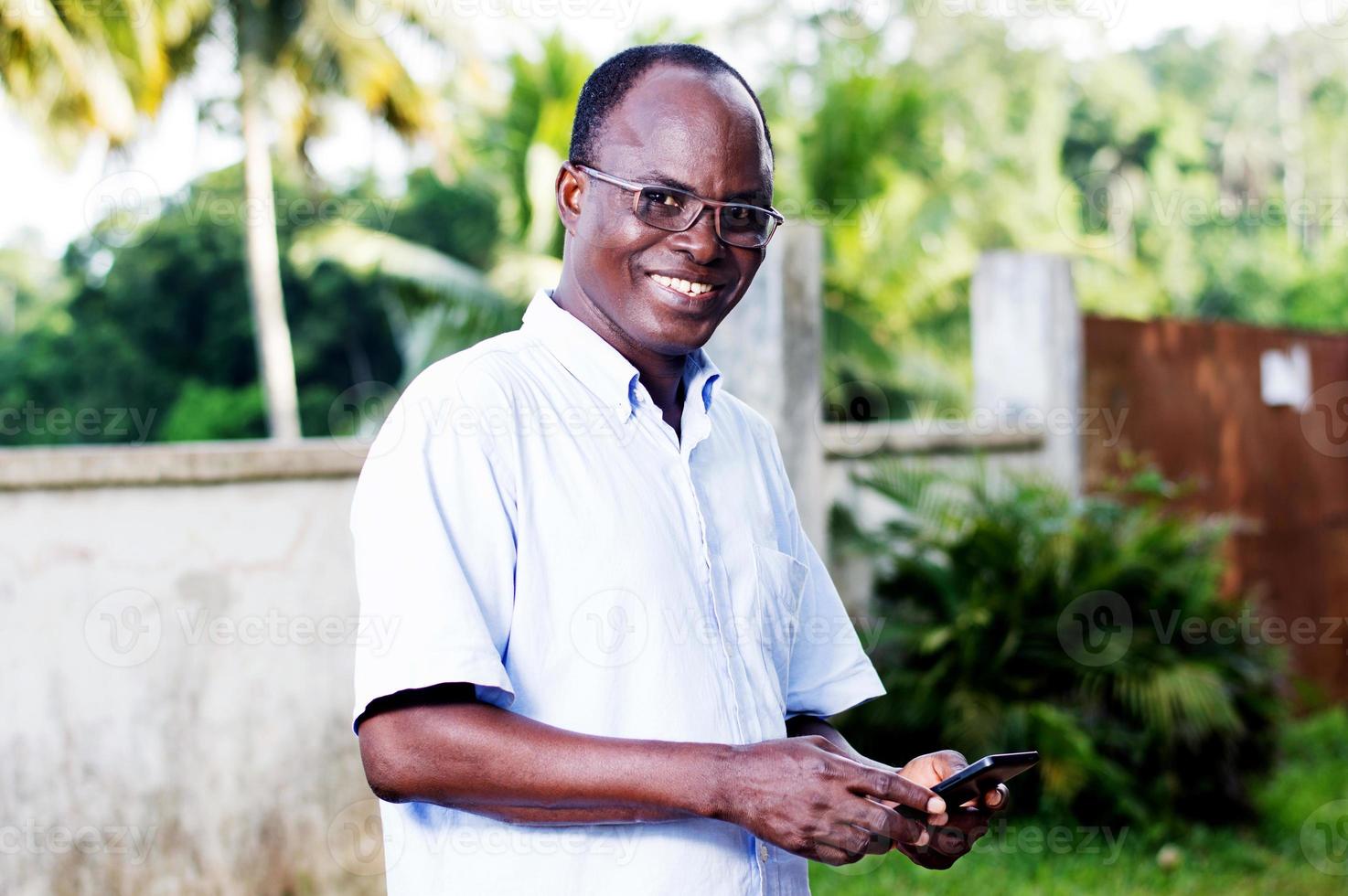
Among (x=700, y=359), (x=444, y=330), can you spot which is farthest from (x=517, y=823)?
(x=444, y=330)

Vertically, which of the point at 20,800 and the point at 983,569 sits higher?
the point at 983,569

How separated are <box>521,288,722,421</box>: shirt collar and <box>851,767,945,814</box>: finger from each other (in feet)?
1.75

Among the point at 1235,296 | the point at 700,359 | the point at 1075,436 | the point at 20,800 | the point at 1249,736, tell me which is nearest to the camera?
the point at 700,359

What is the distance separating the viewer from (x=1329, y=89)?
34812 millimetres

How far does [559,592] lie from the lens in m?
1.50

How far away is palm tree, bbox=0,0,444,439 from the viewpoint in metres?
15.7

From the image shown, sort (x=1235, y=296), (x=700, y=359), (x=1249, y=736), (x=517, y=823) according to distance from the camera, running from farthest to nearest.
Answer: (x=1235, y=296), (x=1249, y=736), (x=700, y=359), (x=517, y=823)

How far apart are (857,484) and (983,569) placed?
2.13ft

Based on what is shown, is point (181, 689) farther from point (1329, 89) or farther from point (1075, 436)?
point (1329, 89)
